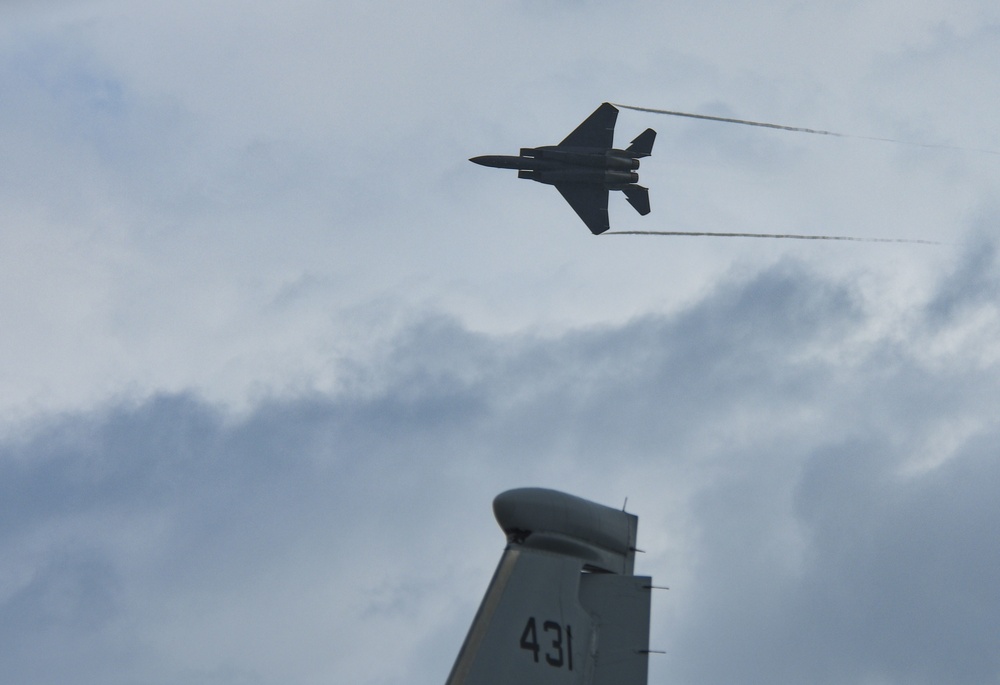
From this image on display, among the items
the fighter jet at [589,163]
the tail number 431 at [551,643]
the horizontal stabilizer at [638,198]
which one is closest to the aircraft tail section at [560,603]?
the tail number 431 at [551,643]

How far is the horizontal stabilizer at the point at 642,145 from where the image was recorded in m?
47.4

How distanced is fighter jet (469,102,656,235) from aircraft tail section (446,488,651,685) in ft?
100

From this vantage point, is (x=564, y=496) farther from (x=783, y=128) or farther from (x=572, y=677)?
(x=783, y=128)

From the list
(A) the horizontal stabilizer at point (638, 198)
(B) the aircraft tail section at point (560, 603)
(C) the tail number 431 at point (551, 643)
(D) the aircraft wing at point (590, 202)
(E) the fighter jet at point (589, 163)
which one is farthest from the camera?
(A) the horizontal stabilizer at point (638, 198)

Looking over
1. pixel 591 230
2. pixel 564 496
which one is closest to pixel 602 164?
pixel 591 230

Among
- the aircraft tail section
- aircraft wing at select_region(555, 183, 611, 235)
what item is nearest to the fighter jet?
aircraft wing at select_region(555, 183, 611, 235)

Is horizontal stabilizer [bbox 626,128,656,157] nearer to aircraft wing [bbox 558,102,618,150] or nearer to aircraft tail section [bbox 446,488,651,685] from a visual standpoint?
aircraft wing [bbox 558,102,618,150]

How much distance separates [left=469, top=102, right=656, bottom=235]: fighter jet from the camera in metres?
46.9

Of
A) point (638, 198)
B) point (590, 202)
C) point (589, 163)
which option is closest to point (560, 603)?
point (589, 163)

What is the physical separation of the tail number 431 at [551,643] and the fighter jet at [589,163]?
Result: 106 feet

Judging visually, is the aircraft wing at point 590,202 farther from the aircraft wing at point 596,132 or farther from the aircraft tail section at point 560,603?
the aircraft tail section at point 560,603

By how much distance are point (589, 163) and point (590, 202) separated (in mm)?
1848

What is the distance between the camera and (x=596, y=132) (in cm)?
4747

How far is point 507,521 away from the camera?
17250mm
